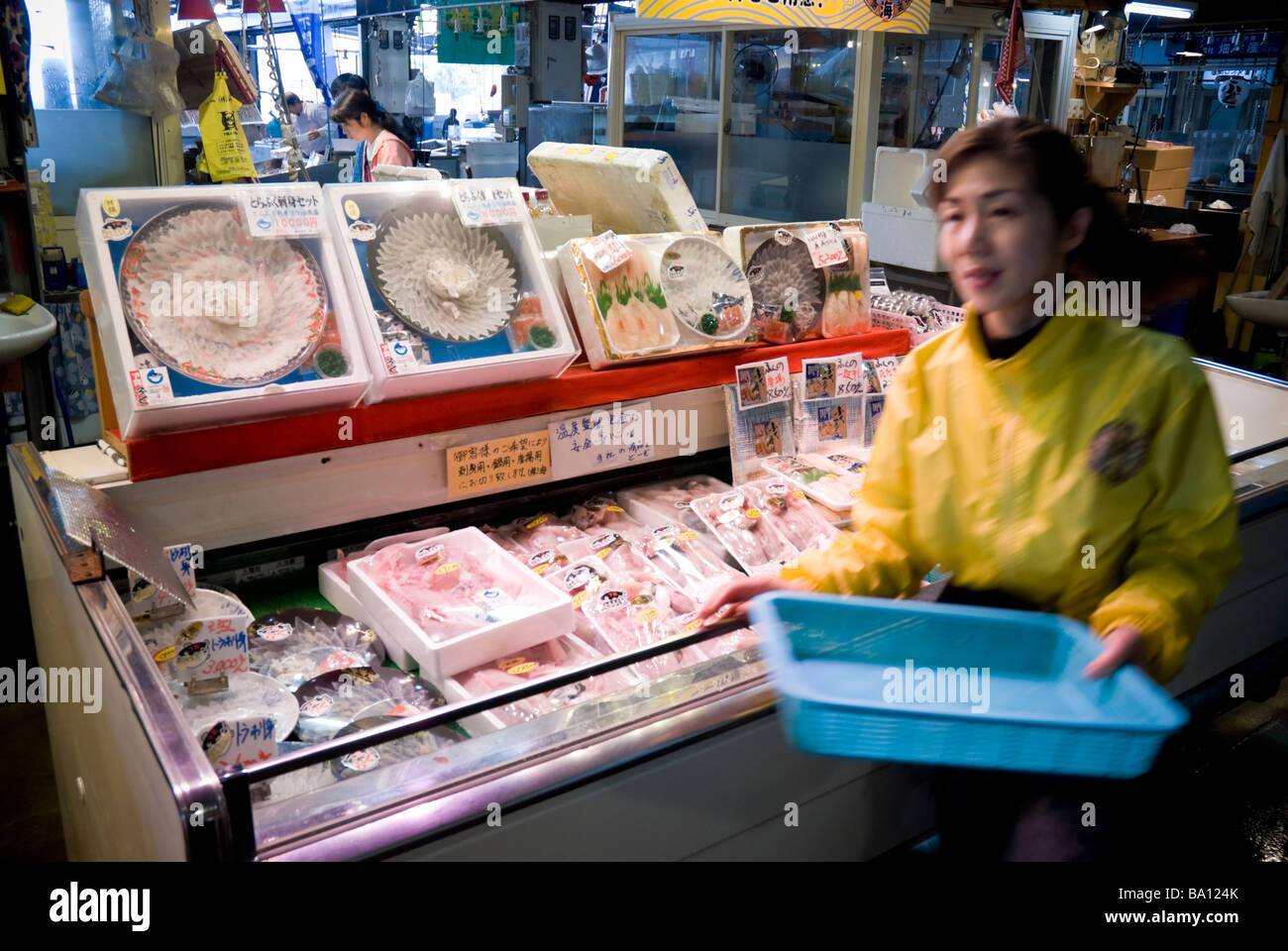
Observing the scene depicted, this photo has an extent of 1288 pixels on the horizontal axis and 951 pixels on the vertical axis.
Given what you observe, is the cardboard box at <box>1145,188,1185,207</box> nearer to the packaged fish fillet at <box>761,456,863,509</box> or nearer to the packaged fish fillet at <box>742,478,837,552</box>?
the packaged fish fillet at <box>761,456,863,509</box>

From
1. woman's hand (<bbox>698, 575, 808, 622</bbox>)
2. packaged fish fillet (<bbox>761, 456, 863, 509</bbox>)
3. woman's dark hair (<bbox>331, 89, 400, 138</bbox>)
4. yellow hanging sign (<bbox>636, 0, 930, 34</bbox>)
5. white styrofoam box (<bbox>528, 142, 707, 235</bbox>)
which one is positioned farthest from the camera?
woman's dark hair (<bbox>331, 89, 400, 138</bbox>)

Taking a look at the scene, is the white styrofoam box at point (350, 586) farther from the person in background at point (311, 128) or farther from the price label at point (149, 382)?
the person in background at point (311, 128)

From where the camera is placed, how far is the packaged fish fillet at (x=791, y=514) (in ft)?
9.01

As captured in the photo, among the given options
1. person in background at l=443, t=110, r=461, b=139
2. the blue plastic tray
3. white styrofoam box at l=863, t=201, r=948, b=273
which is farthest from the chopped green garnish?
person in background at l=443, t=110, r=461, b=139

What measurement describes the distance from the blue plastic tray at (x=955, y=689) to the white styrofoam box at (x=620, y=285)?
127 cm

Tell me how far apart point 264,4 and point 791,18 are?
89.3 inches

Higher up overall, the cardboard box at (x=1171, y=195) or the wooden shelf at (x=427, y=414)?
the cardboard box at (x=1171, y=195)

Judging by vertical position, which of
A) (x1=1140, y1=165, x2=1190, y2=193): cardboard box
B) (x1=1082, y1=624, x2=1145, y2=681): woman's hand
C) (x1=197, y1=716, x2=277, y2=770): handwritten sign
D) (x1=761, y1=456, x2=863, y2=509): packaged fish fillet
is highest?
(x1=1140, y1=165, x2=1190, y2=193): cardboard box

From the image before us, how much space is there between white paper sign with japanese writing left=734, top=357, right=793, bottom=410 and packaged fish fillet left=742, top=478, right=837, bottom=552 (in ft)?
0.83

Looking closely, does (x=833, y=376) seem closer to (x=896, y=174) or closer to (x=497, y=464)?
(x=497, y=464)

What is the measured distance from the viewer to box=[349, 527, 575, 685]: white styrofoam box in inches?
83.3

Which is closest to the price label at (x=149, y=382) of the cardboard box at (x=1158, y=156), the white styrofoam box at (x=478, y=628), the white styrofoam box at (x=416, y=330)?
the white styrofoam box at (x=416, y=330)

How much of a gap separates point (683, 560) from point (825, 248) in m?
1.18
